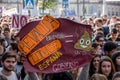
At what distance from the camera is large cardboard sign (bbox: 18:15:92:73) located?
5961 mm

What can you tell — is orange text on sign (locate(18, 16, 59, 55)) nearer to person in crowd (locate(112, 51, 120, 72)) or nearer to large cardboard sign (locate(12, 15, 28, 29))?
→ person in crowd (locate(112, 51, 120, 72))

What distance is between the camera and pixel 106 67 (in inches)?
273

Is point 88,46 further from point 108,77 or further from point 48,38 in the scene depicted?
point 108,77

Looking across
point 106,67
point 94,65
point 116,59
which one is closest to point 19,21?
point 94,65

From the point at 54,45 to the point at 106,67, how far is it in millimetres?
1140

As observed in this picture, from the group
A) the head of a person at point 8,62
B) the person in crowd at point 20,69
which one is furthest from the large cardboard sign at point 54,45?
the person in crowd at point 20,69

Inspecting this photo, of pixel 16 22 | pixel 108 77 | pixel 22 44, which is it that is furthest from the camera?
pixel 16 22

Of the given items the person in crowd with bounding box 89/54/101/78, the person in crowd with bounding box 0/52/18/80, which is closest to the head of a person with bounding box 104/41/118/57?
the person in crowd with bounding box 89/54/101/78

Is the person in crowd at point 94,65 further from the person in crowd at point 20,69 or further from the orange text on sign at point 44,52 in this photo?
the orange text on sign at point 44,52

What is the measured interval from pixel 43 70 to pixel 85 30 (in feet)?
2.48

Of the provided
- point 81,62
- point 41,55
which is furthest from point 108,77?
point 41,55

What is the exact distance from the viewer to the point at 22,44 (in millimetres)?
5949

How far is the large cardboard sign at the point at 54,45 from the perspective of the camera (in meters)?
5.96

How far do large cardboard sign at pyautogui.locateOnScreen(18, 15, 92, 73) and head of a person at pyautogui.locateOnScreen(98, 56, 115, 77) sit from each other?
829 millimetres
